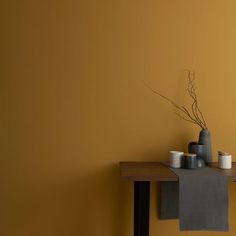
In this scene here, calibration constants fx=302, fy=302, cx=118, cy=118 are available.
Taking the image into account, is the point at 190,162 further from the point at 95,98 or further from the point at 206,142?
the point at 95,98

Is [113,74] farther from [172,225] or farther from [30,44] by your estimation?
[172,225]

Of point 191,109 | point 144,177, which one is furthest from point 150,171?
point 191,109

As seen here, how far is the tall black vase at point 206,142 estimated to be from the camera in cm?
154

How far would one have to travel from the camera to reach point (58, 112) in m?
1.65

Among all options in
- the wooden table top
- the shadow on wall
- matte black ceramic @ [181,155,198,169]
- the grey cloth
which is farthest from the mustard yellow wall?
the grey cloth

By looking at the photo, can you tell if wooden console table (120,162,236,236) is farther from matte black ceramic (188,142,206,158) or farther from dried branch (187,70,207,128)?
dried branch (187,70,207,128)

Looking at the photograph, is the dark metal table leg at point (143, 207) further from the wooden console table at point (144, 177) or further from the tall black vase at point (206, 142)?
the tall black vase at point (206, 142)

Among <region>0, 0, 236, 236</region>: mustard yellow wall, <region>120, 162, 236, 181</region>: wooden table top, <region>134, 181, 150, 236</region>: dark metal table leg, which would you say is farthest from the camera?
<region>0, 0, 236, 236</region>: mustard yellow wall

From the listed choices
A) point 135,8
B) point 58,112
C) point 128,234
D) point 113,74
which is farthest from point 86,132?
point 135,8

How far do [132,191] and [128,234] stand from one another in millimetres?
240

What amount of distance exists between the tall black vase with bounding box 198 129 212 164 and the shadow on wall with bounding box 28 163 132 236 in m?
0.45

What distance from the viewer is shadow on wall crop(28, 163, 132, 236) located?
167 centimetres

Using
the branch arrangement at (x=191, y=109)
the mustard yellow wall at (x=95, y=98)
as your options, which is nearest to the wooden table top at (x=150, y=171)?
the mustard yellow wall at (x=95, y=98)

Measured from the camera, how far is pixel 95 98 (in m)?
1.66
